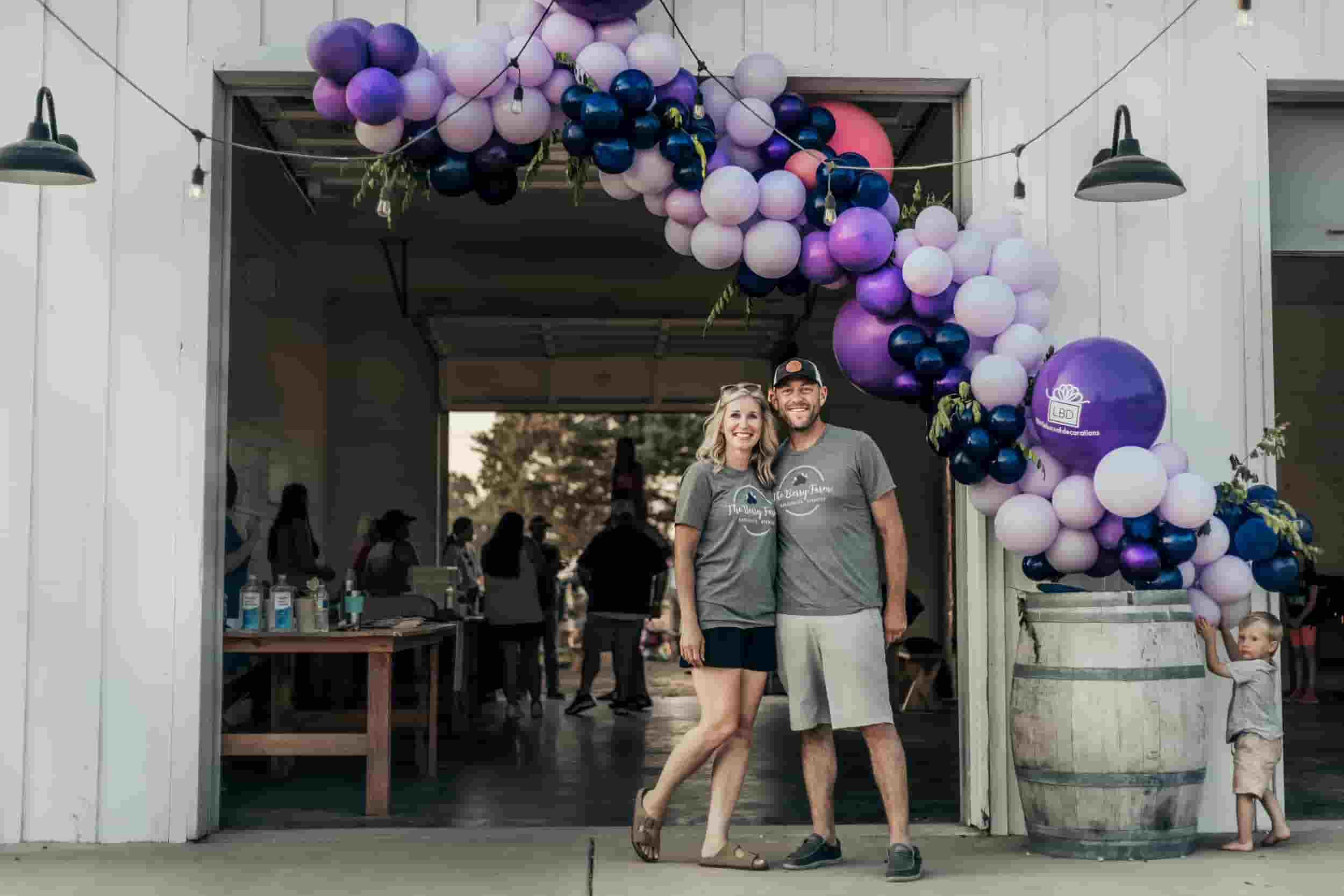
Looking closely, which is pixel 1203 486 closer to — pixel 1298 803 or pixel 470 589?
pixel 1298 803

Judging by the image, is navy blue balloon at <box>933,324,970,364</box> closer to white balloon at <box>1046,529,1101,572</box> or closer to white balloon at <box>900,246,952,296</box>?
white balloon at <box>900,246,952,296</box>

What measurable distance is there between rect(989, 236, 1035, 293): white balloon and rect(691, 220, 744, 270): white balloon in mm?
951

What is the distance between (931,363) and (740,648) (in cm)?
127

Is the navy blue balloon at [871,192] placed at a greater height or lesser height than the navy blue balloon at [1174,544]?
greater

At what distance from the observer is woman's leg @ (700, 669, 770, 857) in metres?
5.16

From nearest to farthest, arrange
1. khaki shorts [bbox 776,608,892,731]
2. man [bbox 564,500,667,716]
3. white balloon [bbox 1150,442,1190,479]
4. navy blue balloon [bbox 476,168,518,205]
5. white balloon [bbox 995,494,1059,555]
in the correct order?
khaki shorts [bbox 776,608,892,731]
white balloon [bbox 995,494,1059,555]
white balloon [bbox 1150,442,1190,479]
navy blue balloon [bbox 476,168,518,205]
man [bbox 564,500,667,716]

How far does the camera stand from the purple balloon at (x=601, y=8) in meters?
5.58

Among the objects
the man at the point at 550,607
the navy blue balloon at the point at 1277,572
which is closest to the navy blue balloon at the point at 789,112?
the navy blue balloon at the point at 1277,572

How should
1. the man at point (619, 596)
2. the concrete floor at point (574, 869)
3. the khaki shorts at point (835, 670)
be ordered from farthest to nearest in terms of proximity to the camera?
the man at point (619, 596) < the khaki shorts at point (835, 670) < the concrete floor at point (574, 869)

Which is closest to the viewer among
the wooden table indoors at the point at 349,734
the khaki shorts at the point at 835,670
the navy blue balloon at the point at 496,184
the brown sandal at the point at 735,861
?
the khaki shorts at the point at 835,670

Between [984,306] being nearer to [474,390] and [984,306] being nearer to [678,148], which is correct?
[678,148]

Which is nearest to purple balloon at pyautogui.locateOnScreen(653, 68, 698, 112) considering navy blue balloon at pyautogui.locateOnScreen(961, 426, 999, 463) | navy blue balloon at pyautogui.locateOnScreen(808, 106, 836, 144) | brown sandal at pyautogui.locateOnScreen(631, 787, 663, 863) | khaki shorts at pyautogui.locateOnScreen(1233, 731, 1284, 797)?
navy blue balloon at pyautogui.locateOnScreen(808, 106, 836, 144)

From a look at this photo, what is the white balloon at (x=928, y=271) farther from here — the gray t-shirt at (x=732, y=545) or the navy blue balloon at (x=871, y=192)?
the gray t-shirt at (x=732, y=545)

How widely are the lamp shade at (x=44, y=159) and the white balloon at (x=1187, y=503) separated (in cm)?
384
